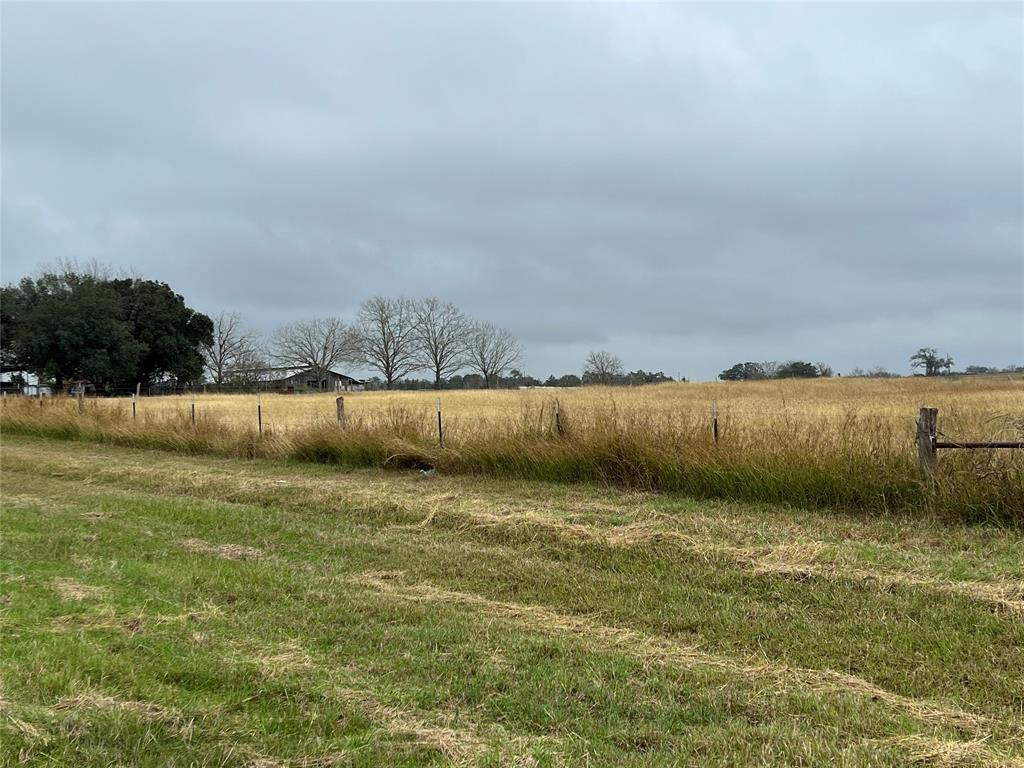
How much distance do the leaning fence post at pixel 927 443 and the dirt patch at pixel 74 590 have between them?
8.40 m

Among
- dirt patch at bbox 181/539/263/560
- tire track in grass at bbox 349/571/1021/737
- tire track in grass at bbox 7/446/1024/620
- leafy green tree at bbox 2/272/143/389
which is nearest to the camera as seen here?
tire track in grass at bbox 349/571/1021/737

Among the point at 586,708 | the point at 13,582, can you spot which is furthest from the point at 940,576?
the point at 13,582

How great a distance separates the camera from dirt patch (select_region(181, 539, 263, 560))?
6746mm

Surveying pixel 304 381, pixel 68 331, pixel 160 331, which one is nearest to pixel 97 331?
pixel 68 331

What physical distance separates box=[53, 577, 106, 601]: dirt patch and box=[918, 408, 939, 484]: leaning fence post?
8.40 metres

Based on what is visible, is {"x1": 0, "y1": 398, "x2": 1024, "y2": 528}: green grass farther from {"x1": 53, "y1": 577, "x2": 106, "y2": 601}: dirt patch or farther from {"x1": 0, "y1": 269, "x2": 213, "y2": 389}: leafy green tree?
{"x1": 0, "y1": 269, "x2": 213, "y2": 389}: leafy green tree

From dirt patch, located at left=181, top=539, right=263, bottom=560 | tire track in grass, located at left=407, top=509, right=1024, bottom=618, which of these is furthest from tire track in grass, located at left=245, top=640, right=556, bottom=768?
tire track in grass, located at left=407, top=509, right=1024, bottom=618

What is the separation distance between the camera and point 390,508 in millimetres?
8930

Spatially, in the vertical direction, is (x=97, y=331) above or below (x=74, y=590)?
above

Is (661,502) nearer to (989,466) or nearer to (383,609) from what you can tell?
(989,466)

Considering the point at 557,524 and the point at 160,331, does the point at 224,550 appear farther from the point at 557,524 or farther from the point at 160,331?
the point at 160,331

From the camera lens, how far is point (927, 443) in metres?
8.02

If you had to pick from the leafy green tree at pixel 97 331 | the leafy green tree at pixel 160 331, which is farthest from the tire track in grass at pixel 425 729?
the leafy green tree at pixel 160 331

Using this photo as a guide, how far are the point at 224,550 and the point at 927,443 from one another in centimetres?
789
